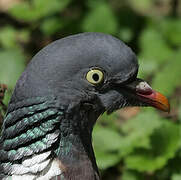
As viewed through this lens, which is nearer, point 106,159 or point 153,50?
point 106,159

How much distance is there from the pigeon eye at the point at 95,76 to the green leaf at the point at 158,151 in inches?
68.6

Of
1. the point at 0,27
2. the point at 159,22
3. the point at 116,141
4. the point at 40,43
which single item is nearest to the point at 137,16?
the point at 159,22

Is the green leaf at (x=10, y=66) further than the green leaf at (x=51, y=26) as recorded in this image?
No

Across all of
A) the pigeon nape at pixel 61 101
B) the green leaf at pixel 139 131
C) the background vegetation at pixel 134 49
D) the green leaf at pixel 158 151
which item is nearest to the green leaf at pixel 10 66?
the background vegetation at pixel 134 49

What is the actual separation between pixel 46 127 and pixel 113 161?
1.93 meters

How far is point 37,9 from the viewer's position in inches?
268

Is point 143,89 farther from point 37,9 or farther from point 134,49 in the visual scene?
point 134,49

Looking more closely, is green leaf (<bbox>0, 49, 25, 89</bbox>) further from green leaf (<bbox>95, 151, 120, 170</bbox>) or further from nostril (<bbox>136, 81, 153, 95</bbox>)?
nostril (<bbox>136, 81, 153, 95</bbox>)

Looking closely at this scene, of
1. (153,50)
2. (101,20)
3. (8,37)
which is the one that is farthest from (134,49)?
(8,37)

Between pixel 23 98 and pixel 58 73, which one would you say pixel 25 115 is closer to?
pixel 23 98

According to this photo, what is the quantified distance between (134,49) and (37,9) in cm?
138

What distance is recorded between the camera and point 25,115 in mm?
3152

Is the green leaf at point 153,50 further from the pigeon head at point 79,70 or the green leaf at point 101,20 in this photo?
the pigeon head at point 79,70

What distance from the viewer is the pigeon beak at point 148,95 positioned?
10.9ft
